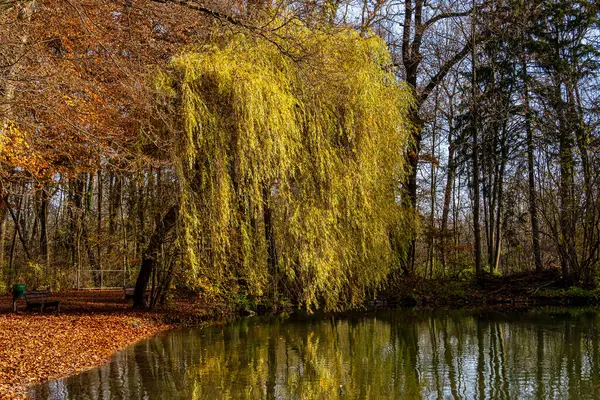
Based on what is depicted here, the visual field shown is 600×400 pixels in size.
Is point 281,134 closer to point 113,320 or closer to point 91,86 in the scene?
point 91,86

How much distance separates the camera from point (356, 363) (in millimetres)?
8883

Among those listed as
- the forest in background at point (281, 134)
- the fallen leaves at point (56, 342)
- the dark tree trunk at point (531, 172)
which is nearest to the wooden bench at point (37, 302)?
the fallen leaves at point (56, 342)

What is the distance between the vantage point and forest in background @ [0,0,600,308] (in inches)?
451

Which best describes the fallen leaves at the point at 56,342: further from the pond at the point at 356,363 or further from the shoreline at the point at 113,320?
the pond at the point at 356,363

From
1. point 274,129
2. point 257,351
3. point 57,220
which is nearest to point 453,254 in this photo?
point 274,129

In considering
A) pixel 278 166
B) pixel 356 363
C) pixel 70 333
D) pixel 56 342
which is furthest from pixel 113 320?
pixel 356 363

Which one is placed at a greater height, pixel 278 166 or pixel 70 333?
pixel 278 166

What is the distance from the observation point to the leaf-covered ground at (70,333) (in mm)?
8141

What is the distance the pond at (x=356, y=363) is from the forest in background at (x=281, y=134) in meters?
1.42

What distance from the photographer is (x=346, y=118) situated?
13.7 m

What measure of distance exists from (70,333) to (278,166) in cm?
506

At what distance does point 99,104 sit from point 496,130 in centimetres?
1279

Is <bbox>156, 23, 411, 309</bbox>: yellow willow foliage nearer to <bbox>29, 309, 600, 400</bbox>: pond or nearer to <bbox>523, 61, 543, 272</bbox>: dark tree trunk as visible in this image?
<bbox>29, 309, 600, 400</bbox>: pond

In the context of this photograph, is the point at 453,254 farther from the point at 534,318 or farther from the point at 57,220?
the point at 57,220
